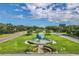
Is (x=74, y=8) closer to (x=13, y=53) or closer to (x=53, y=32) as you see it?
(x=53, y=32)

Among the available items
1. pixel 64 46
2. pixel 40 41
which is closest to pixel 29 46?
pixel 40 41

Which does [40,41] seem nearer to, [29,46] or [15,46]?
[29,46]

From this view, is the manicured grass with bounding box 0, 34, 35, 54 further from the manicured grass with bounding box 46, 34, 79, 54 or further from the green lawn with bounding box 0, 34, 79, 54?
the manicured grass with bounding box 46, 34, 79, 54

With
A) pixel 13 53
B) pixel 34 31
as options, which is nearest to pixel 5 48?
pixel 13 53

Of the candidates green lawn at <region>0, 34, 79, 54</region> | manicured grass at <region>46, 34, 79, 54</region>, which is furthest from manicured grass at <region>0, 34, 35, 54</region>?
manicured grass at <region>46, 34, 79, 54</region>

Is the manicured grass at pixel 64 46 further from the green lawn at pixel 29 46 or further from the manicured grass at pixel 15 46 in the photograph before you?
the manicured grass at pixel 15 46

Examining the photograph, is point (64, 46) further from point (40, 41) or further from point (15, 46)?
point (15, 46)

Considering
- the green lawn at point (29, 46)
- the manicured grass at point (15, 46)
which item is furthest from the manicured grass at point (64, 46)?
the manicured grass at point (15, 46)

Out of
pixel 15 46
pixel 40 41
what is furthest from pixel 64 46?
pixel 15 46
